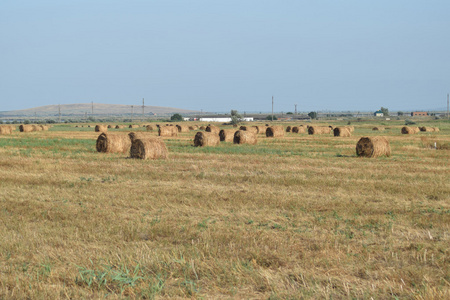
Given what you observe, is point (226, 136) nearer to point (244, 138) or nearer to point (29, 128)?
point (244, 138)

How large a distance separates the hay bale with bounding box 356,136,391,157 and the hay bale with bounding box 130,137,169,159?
9.57 meters

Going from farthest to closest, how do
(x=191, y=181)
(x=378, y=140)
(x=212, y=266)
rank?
(x=378, y=140), (x=191, y=181), (x=212, y=266)

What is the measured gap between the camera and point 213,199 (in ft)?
40.0

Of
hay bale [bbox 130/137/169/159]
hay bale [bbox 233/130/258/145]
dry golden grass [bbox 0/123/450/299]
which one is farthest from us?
hay bale [bbox 233/130/258/145]

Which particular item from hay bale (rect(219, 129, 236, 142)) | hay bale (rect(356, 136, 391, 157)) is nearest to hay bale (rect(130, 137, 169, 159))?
hay bale (rect(356, 136, 391, 157))

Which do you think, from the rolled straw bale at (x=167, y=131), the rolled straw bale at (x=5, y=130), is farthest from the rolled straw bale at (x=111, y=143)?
the rolled straw bale at (x=5, y=130)

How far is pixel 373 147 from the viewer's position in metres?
24.1

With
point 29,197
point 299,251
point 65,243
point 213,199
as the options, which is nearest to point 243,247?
point 299,251

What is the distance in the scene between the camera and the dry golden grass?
6242 mm

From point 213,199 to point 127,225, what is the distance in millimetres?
3236

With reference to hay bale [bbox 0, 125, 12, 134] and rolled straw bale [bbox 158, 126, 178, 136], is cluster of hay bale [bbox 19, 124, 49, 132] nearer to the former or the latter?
hay bale [bbox 0, 125, 12, 134]

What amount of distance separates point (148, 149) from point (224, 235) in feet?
45.9

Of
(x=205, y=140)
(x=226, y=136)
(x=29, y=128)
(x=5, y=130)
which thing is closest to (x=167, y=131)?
(x=226, y=136)

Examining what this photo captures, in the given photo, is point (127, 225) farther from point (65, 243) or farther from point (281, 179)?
point (281, 179)
